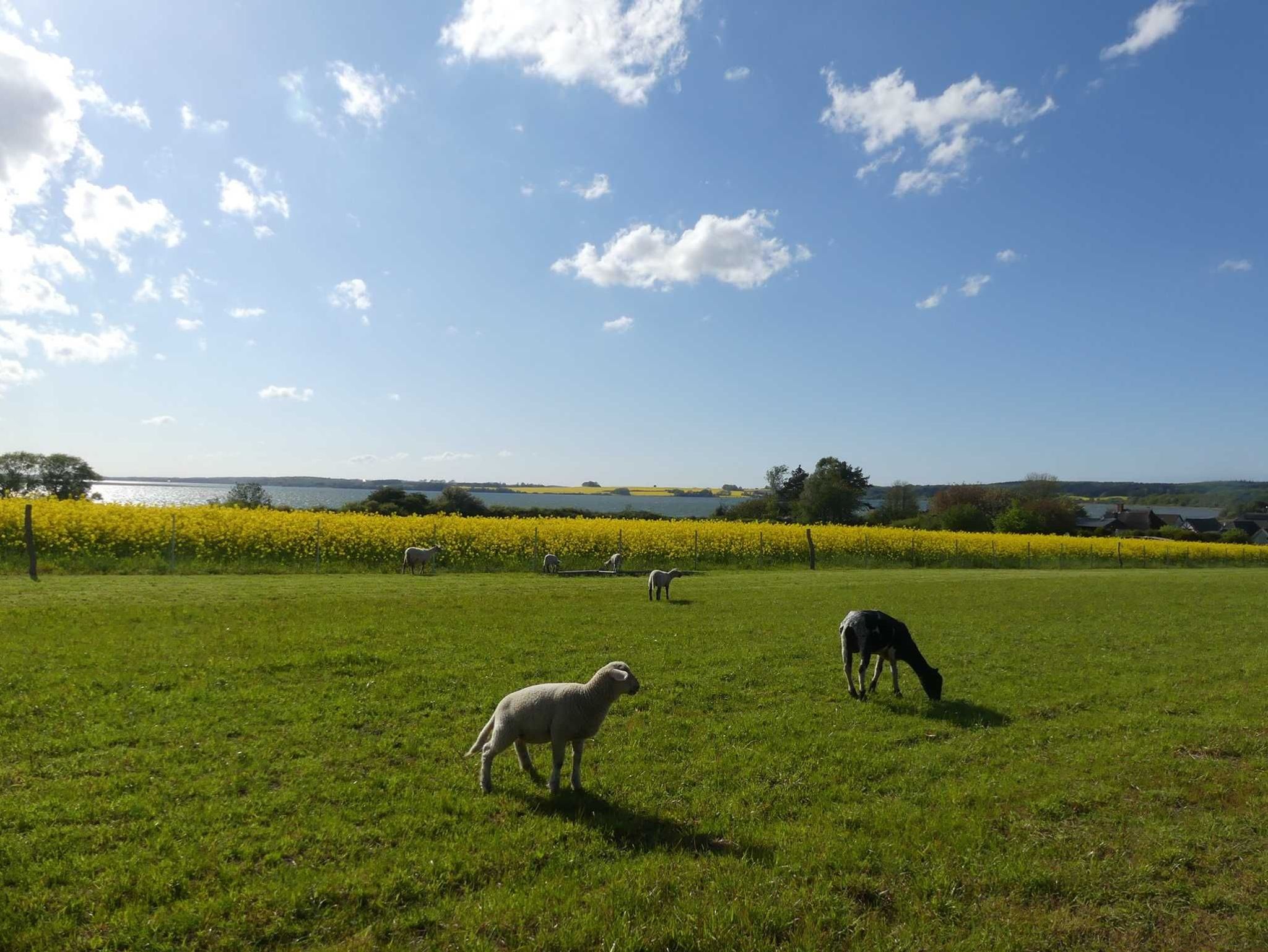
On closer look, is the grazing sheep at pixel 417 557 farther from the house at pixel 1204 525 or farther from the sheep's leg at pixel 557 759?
the house at pixel 1204 525

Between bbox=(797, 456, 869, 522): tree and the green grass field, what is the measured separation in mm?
72741

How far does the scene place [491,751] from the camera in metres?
5.98

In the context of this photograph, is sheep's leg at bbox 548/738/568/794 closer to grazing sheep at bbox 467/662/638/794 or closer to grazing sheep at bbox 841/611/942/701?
grazing sheep at bbox 467/662/638/794

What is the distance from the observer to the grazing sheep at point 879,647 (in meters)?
9.45

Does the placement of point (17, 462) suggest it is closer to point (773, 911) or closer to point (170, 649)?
point (170, 649)

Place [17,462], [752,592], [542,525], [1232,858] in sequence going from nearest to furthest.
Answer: [1232,858]
[752,592]
[542,525]
[17,462]

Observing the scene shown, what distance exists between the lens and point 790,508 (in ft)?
300

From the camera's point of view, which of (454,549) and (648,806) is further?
(454,549)

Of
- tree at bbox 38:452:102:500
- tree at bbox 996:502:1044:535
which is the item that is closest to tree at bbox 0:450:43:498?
tree at bbox 38:452:102:500

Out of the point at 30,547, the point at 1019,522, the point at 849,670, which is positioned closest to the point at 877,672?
the point at 849,670

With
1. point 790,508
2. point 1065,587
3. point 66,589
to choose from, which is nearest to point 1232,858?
point 66,589

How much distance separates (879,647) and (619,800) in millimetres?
5139

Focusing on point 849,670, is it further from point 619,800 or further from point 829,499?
point 829,499

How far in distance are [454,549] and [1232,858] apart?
25197 millimetres
